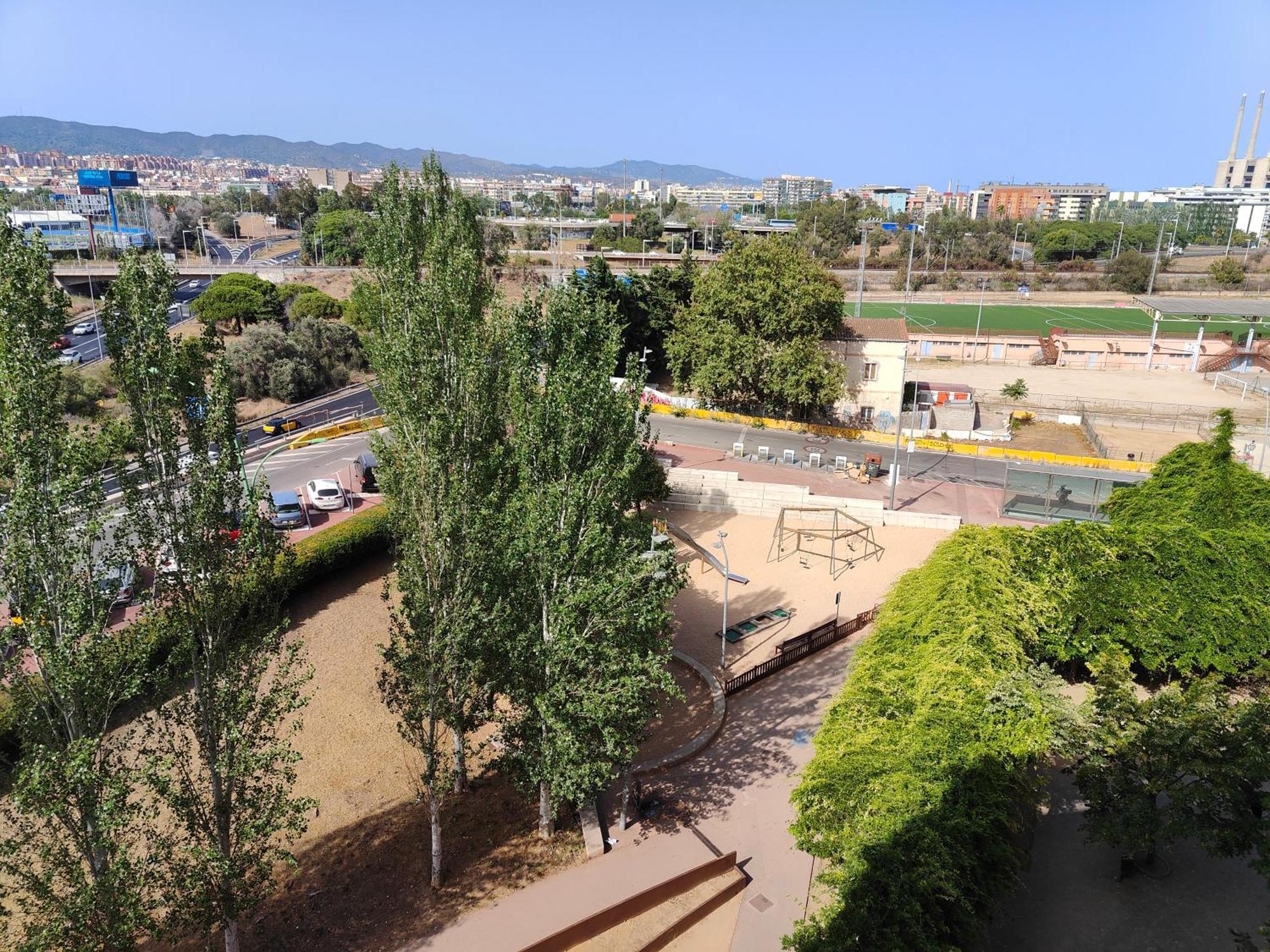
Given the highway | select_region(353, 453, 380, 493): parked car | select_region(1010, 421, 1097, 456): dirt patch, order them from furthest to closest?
select_region(1010, 421, 1097, 456): dirt patch, the highway, select_region(353, 453, 380, 493): parked car

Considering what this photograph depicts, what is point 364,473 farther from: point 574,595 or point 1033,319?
point 1033,319

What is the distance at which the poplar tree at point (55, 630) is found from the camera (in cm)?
947

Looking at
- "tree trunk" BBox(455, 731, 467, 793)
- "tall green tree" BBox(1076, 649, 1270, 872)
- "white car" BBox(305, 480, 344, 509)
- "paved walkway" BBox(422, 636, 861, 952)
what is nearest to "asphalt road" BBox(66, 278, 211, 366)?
"white car" BBox(305, 480, 344, 509)

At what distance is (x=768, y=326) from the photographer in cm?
3866

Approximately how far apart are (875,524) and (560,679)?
1973cm

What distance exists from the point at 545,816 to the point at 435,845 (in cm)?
211

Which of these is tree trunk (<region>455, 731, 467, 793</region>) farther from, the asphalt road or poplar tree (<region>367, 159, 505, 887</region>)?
the asphalt road

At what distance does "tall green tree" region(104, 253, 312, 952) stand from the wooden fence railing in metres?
11.0

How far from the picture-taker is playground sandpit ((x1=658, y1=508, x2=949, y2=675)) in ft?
72.4

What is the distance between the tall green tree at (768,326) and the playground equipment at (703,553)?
1397 cm

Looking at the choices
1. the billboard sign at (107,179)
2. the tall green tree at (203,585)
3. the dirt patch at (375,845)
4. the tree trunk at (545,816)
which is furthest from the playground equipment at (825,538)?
the billboard sign at (107,179)

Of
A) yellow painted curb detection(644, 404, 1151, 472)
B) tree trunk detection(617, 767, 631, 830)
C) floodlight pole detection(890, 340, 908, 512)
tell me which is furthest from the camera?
yellow painted curb detection(644, 404, 1151, 472)

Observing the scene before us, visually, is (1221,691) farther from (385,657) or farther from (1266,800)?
(385,657)

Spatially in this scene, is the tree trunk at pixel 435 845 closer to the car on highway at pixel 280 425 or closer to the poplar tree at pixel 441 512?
the poplar tree at pixel 441 512
